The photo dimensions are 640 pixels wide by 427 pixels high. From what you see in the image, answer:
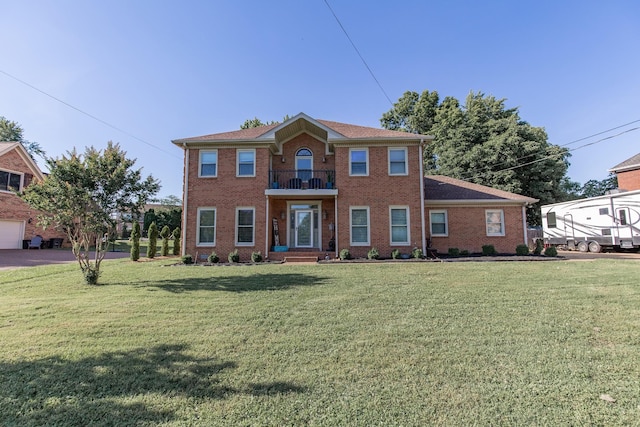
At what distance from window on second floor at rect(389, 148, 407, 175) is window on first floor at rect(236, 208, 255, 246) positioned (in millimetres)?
6824

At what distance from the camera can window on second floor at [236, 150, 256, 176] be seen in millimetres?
15008

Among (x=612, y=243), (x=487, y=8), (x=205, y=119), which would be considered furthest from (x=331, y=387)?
(x=612, y=243)

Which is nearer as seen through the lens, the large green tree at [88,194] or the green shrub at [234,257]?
the large green tree at [88,194]

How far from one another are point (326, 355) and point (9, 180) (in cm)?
2783

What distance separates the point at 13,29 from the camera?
10.2m

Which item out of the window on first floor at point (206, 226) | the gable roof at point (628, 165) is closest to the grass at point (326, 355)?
the window on first floor at point (206, 226)

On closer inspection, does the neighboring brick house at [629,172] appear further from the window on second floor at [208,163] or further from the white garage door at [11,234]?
the white garage door at [11,234]

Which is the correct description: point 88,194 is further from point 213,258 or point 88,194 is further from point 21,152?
point 21,152

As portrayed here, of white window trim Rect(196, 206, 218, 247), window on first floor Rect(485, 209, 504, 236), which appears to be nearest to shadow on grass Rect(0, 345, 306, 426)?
white window trim Rect(196, 206, 218, 247)

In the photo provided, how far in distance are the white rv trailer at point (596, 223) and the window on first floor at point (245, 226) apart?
20.0 metres

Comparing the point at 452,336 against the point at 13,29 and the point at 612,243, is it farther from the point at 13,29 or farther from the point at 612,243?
the point at 612,243

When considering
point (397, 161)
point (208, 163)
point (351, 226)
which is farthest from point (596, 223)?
point (208, 163)

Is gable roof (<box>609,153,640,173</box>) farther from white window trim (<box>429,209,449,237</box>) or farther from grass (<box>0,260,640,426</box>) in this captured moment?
grass (<box>0,260,640,426</box>)

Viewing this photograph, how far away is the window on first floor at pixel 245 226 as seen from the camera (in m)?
14.7
